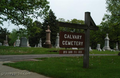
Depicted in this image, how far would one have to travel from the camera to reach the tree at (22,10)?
19.4 metres

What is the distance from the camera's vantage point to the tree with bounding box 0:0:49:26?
19.4 metres

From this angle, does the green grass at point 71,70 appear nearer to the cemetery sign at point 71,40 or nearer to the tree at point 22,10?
the cemetery sign at point 71,40

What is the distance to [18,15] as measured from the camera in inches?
837

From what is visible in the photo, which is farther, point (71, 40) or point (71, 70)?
point (71, 40)

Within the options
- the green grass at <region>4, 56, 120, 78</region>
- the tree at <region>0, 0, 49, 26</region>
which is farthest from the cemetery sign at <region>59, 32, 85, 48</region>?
the tree at <region>0, 0, 49, 26</region>

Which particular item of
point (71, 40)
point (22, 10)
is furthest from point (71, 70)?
point (22, 10)

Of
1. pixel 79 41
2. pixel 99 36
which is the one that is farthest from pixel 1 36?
pixel 79 41

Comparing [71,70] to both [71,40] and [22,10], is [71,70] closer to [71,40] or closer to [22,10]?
[71,40]

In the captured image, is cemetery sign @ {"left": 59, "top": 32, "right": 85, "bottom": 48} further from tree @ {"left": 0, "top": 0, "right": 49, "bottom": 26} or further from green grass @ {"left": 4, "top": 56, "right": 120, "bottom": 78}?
tree @ {"left": 0, "top": 0, "right": 49, "bottom": 26}

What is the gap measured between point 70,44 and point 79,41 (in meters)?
0.62

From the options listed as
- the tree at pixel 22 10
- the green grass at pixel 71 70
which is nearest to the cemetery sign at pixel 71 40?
the green grass at pixel 71 70

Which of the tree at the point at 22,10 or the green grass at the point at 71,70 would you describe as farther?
the tree at the point at 22,10

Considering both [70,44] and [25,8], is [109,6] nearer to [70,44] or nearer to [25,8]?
[25,8]

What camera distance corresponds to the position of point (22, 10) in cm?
2112
